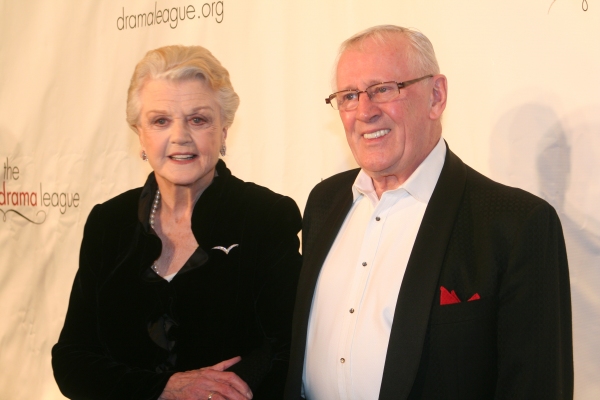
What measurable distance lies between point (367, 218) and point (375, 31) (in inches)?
20.8

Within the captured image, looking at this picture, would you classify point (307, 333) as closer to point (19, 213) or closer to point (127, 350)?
point (127, 350)

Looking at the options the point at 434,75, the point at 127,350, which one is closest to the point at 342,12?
the point at 434,75

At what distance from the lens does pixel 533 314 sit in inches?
59.7

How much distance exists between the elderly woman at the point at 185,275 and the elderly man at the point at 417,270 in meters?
0.14

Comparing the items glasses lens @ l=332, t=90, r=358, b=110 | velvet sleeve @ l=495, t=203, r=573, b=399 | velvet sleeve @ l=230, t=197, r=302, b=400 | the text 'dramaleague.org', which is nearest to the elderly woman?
velvet sleeve @ l=230, t=197, r=302, b=400

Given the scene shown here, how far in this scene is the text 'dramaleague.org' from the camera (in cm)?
304

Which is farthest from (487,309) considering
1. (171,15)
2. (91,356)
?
(171,15)

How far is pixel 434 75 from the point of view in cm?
183

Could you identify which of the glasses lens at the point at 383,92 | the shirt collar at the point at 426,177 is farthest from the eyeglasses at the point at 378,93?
the shirt collar at the point at 426,177

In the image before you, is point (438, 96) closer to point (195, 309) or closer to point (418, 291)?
point (418, 291)

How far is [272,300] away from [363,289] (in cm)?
37

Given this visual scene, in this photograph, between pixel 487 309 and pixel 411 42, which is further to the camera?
pixel 411 42

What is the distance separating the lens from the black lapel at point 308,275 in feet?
6.10

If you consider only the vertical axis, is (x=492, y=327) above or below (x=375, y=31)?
below
